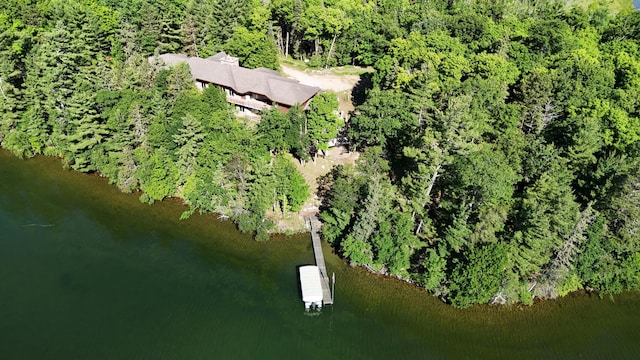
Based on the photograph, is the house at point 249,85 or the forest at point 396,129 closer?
the forest at point 396,129

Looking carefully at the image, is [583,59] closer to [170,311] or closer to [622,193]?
[622,193]

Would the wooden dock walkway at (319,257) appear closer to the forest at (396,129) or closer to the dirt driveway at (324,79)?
the forest at (396,129)

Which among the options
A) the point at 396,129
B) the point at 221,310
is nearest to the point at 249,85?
the point at 396,129

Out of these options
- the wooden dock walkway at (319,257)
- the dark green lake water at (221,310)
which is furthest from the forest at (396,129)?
the dark green lake water at (221,310)

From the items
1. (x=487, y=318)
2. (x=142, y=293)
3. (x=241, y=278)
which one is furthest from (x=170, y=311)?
(x=487, y=318)

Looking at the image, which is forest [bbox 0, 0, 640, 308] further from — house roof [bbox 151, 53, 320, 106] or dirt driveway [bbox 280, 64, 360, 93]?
house roof [bbox 151, 53, 320, 106]

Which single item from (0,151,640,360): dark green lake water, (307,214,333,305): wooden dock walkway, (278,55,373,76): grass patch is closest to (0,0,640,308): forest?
(278,55,373,76): grass patch
